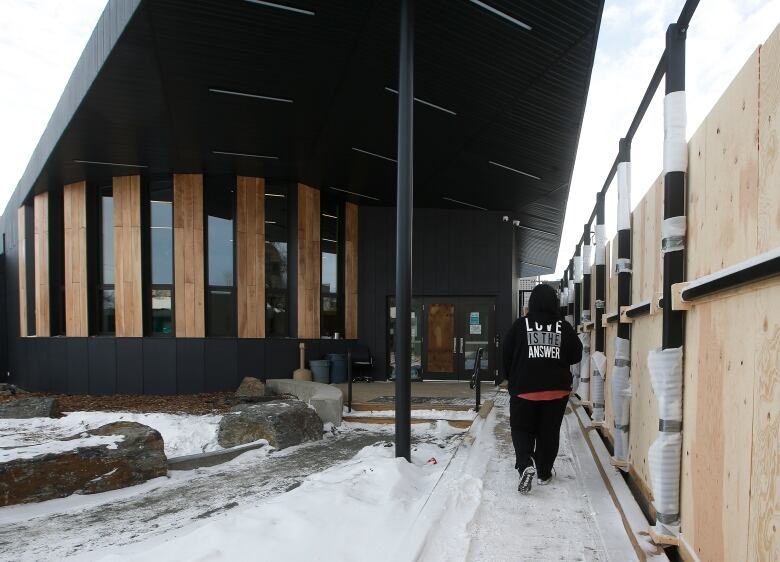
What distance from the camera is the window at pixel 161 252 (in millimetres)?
12688

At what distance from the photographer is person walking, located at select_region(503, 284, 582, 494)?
4148 mm

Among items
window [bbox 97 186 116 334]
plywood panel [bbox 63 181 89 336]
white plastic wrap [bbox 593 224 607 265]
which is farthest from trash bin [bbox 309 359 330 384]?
white plastic wrap [bbox 593 224 607 265]

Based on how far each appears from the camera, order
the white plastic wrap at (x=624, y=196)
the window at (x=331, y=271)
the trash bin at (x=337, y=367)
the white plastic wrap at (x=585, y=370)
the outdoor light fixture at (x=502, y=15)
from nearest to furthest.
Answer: the white plastic wrap at (x=624, y=196) → the outdoor light fixture at (x=502, y=15) → the white plastic wrap at (x=585, y=370) → the trash bin at (x=337, y=367) → the window at (x=331, y=271)

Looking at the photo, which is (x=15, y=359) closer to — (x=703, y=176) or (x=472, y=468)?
(x=472, y=468)

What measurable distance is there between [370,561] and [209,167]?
10684 millimetres

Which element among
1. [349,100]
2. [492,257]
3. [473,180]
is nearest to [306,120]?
[349,100]

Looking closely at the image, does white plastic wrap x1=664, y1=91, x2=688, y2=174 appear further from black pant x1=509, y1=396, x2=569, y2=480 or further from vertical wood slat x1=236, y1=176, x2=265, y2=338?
vertical wood slat x1=236, y1=176, x2=265, y2=338

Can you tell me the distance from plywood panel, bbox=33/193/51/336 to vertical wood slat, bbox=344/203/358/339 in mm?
6986

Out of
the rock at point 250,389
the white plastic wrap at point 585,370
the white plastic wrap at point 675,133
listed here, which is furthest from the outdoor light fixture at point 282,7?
the rock at point 250,389

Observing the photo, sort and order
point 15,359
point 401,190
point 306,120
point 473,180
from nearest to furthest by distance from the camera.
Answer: point 401,190 < point 306,120 < point 473,180 < point 15,359

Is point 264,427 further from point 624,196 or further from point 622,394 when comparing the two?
point 624,196

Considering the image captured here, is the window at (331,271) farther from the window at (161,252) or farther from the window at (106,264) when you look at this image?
the window at (106,264)

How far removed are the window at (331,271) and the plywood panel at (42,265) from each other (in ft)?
21.1

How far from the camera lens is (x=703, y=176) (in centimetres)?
268
